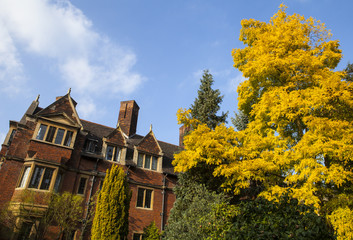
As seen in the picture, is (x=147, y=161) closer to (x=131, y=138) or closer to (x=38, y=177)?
(x=131, y=138)

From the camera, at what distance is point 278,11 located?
524 inches

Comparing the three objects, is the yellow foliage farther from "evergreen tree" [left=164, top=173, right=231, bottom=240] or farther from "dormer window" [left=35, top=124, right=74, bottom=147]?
"dormer window" [left=35, top=124, right=74, bottom=147]

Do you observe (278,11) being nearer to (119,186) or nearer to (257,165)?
(257,165)

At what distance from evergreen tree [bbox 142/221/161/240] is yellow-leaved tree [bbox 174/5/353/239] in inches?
288

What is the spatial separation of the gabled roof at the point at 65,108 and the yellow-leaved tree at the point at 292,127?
9.56 metres

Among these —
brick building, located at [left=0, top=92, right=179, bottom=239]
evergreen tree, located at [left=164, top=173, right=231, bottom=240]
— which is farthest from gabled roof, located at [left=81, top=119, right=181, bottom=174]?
evergreen tree, located at [left=164, top=173, right=231, bottom=240]

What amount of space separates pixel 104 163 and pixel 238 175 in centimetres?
1192

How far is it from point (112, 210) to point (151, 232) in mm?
5045

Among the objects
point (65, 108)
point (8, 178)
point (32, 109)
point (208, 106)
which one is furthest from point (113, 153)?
point (208, 106)

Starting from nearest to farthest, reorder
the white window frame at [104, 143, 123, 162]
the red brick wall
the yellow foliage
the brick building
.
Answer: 1. the yellow foliage
2. the red brick wall
3. the brick building
4. the white window frame at [104, 143, 123, 162]

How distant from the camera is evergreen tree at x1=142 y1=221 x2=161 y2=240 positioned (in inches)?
655

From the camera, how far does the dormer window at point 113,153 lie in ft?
63.6

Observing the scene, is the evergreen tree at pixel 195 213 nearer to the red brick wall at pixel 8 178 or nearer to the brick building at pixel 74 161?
the brick building at pixel 74 161

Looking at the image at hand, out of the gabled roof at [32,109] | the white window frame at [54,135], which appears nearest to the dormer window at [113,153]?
the white window frame at [54,135]
